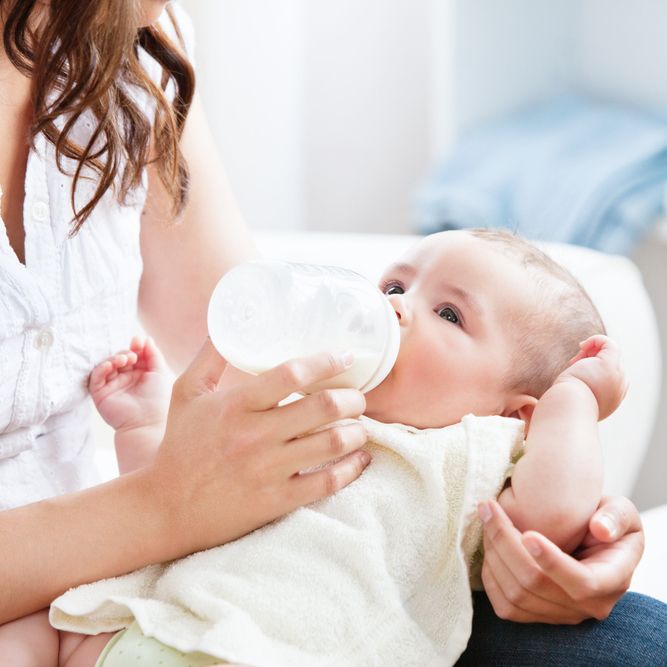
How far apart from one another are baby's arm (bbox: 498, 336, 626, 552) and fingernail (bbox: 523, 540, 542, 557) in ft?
0.16

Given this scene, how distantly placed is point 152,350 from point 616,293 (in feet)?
2.09

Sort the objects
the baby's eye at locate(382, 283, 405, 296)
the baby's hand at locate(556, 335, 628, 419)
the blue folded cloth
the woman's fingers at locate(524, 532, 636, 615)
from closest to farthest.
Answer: the woman's fingers at locate(524, 532, 636, 615) < the baby's hand at locate(556, 335, 628, 419) < the baby's eye at locate(382, 283, 405, 296) < the blue folded cloth

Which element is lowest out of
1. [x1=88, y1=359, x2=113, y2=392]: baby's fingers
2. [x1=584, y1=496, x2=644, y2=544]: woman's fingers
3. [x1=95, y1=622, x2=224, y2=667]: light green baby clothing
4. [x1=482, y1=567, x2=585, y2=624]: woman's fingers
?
[x1=482, y1=567, x2=585, y2=624]: woman's fingers

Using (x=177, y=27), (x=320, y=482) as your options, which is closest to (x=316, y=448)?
(x=320, y=482)

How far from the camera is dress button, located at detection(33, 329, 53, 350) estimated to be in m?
1.06

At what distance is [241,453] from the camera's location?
2.96 feet

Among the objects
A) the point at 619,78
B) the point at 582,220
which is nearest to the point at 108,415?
the point at 582,220

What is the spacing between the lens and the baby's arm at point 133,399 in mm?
1162

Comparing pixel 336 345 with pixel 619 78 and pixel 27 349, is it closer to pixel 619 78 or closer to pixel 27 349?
pixel 27 349

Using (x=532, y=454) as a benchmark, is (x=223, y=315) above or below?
above

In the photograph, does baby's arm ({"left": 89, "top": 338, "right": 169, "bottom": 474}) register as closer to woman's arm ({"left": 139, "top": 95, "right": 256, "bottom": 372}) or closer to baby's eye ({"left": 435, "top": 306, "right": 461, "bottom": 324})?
woman's arm ({"left": 139, "top": 95, "right": 256, "bottom": 372})

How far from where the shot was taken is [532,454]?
0.91 meters

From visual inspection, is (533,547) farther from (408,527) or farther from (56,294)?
(56,294)

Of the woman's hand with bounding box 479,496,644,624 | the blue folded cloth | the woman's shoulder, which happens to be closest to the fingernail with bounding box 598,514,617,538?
the woman's hand with bounding box 479,496,644,624
